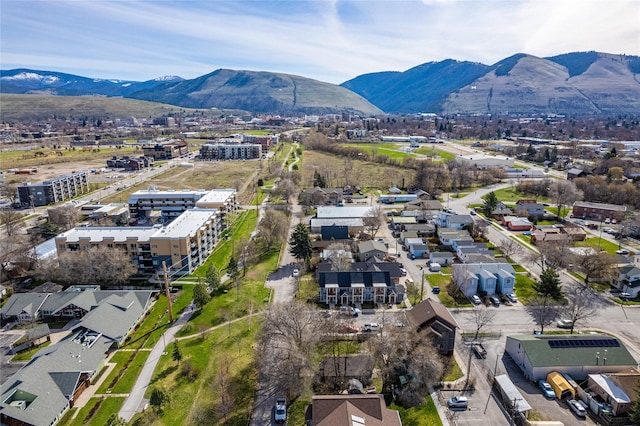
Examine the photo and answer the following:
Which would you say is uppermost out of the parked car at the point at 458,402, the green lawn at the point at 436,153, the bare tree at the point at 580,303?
the green lawn at the point at 436,153

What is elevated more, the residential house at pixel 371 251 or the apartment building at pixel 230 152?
the apartment building at pixel 230 152

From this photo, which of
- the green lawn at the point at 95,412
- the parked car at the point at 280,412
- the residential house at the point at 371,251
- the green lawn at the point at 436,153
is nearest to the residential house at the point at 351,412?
the parked car at the point at 280,412

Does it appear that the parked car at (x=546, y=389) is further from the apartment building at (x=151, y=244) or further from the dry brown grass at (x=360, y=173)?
the dry brown grass at (x=360, y=173)

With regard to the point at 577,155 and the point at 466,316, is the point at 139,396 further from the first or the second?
the point at 577,155

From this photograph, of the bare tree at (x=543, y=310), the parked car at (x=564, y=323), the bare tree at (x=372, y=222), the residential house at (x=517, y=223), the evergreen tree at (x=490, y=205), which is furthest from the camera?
the evergreen tree at (x=490, y=205)

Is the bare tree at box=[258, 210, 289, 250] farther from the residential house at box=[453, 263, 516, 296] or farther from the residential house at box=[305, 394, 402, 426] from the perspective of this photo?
the residential house at box=[305, 394, 402, 426]
